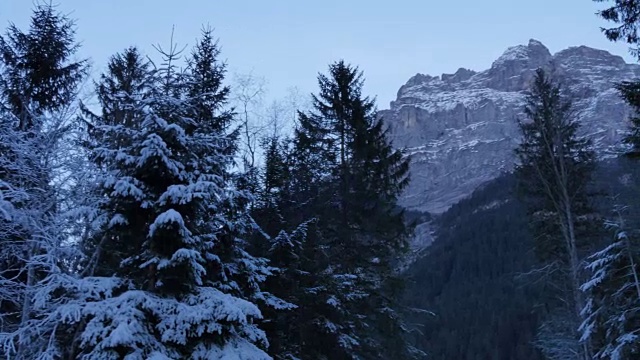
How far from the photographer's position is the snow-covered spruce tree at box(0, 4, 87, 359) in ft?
30.8

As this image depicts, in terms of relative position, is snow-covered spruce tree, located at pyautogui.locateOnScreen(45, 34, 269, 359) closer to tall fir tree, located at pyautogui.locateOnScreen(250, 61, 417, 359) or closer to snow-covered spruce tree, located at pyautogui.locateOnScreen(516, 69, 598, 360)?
tall fir tree, located at pyautogui.locateOnScreen(250, 61, 417, 359)

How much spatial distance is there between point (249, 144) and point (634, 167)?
13053mm

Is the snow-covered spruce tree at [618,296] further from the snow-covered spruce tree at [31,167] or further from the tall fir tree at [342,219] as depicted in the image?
the snow-covered spruce tree at [31,167]

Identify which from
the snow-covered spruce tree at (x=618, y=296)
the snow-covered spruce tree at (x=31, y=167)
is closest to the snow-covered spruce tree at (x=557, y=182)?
the snow-covered spruce tree at (x=618, y=296)

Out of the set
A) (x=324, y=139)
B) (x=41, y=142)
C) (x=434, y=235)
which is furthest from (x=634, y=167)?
(x=434, y=235)

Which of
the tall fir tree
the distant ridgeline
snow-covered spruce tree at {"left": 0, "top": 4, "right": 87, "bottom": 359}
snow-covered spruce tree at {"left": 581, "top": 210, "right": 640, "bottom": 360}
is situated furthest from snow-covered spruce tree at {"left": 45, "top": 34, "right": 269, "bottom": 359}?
the distant ridgeline

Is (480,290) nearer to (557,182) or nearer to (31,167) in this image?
(557,182)

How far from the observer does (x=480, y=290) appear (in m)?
98.1

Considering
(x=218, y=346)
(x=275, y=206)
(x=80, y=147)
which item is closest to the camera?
(x=218, y=346)

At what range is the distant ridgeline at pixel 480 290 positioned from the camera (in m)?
80.6

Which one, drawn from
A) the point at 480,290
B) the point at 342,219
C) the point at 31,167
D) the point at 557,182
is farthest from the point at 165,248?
the point at 480,290

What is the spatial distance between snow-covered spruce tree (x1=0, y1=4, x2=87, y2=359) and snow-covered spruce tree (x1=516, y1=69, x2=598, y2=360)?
16.2 metres

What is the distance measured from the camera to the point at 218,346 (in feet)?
28.3

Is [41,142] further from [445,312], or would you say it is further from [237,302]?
[445,312]
